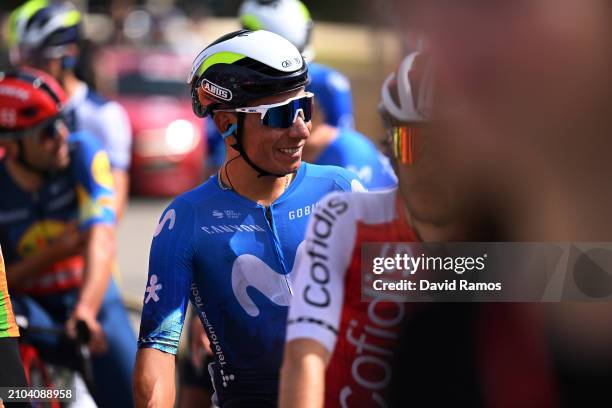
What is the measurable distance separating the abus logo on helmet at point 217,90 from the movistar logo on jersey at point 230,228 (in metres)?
0.46

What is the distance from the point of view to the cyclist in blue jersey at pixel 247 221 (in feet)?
15.2

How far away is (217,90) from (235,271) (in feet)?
2.19

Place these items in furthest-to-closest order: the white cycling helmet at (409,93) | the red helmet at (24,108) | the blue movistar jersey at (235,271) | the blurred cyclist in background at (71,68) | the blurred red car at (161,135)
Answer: the blurred red car at (161,135) < the blurred cyclist in background at (71,68) < the red helmet at (24,108) < the blue movistar jersey at (235,271) < the white cycling helmet at (409,93)

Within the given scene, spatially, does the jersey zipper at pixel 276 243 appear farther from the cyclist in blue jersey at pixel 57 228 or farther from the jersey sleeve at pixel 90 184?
the jersey sleeve at pixel 90 184

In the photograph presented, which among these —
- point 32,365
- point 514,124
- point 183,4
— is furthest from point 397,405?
point 183,4

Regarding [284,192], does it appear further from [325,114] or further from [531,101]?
[325,114]

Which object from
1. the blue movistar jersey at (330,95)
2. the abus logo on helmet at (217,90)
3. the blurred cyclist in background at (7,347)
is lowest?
the blurred cyclist in background at (7,347)

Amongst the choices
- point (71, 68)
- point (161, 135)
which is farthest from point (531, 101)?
point (161, 135)

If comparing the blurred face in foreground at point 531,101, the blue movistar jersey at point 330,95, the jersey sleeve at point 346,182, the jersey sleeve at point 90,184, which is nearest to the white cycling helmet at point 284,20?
the blue movistar jersey at point 330,95

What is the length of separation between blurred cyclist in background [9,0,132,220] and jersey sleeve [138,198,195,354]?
124 inches

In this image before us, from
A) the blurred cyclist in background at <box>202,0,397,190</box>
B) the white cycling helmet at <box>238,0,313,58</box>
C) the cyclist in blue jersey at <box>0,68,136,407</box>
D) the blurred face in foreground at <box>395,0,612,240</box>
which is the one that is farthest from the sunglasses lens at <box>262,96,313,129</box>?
the white cycling helmet at <box>238,0,313,58</box>

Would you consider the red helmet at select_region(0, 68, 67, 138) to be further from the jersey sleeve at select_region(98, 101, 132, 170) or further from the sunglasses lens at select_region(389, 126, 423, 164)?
the sunglasses lens at select_region(389, 126, 423, 164)

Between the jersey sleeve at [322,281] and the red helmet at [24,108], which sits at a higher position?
the red helmet at [24,108]

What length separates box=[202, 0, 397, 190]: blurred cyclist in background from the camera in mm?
7770
